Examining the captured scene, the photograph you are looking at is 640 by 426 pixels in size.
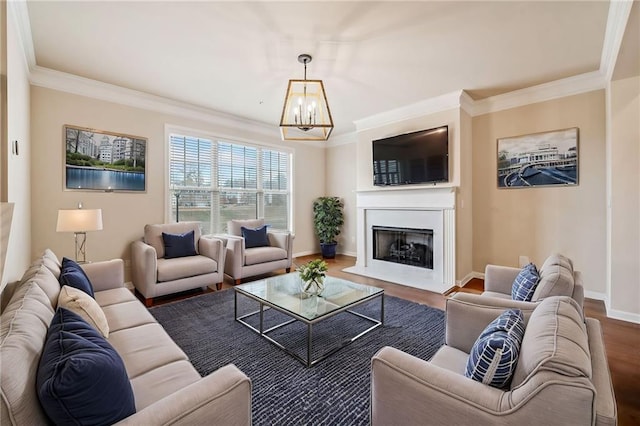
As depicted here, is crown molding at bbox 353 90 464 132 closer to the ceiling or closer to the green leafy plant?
the ceiling

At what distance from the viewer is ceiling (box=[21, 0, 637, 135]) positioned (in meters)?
2.22

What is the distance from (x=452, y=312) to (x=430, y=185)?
2.80m

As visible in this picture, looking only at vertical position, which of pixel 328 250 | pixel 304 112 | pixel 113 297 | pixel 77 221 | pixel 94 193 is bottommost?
pixel 328 250

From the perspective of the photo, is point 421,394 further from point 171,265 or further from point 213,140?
point 213,140

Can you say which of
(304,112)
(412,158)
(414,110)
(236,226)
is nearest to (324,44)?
(304,112)

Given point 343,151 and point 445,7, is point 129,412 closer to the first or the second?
point 445,7

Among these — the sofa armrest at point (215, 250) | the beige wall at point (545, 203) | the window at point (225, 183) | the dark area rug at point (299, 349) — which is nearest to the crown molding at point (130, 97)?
the window at point (225, 183)

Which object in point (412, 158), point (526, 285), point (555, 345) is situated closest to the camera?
point (555, 345)

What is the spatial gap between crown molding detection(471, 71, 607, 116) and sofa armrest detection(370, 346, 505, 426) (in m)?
4.09

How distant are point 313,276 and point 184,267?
1.73 meters

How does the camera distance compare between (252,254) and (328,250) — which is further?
(328,250)

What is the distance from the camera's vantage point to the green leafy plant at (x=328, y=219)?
19.2 feet

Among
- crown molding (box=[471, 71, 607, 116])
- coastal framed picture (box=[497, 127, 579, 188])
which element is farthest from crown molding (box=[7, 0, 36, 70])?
coastal framed picture (box=[497, 127, 579, 188])

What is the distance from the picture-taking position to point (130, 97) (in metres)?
3.76
